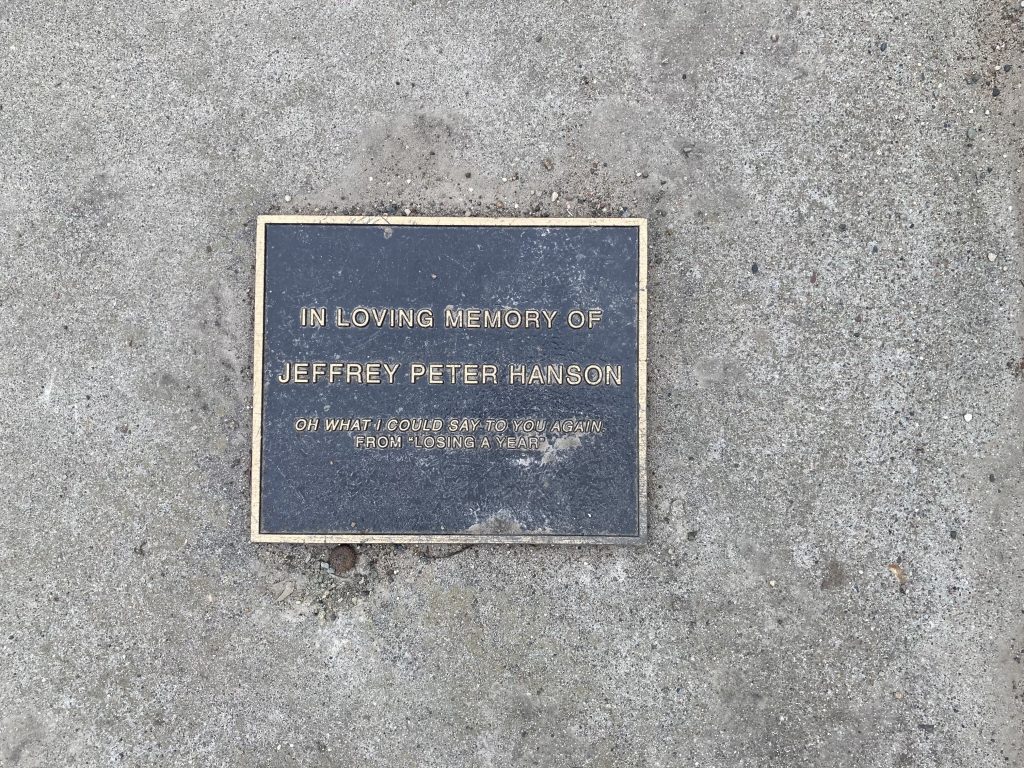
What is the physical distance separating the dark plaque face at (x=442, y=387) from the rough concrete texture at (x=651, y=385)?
19 centimetres

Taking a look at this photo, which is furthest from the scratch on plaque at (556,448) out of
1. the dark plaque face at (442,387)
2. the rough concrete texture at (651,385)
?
the rough concrete texture at (651,385)

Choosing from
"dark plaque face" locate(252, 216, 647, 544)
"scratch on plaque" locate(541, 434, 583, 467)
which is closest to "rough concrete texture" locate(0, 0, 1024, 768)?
"dark plaque face" locate(252, 216, 647, 544)

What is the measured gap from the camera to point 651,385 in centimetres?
325

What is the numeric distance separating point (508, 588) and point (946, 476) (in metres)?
2.28

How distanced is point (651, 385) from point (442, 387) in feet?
3.49

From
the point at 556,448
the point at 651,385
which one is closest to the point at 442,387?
the point at 556,448

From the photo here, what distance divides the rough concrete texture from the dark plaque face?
191 millimetres

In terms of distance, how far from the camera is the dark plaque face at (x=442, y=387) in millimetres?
3182

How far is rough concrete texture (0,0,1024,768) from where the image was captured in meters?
3.17

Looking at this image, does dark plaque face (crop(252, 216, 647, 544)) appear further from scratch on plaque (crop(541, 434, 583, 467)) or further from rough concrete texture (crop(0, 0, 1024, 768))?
rough concrete texture (crop(0, 0, 1024, 768))

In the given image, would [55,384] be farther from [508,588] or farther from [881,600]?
[881,600]

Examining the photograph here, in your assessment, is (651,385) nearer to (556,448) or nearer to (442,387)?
(556,448)

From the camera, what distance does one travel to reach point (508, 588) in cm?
322

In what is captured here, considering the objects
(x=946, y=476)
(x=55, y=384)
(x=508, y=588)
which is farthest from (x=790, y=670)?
(x=55, y=384)
